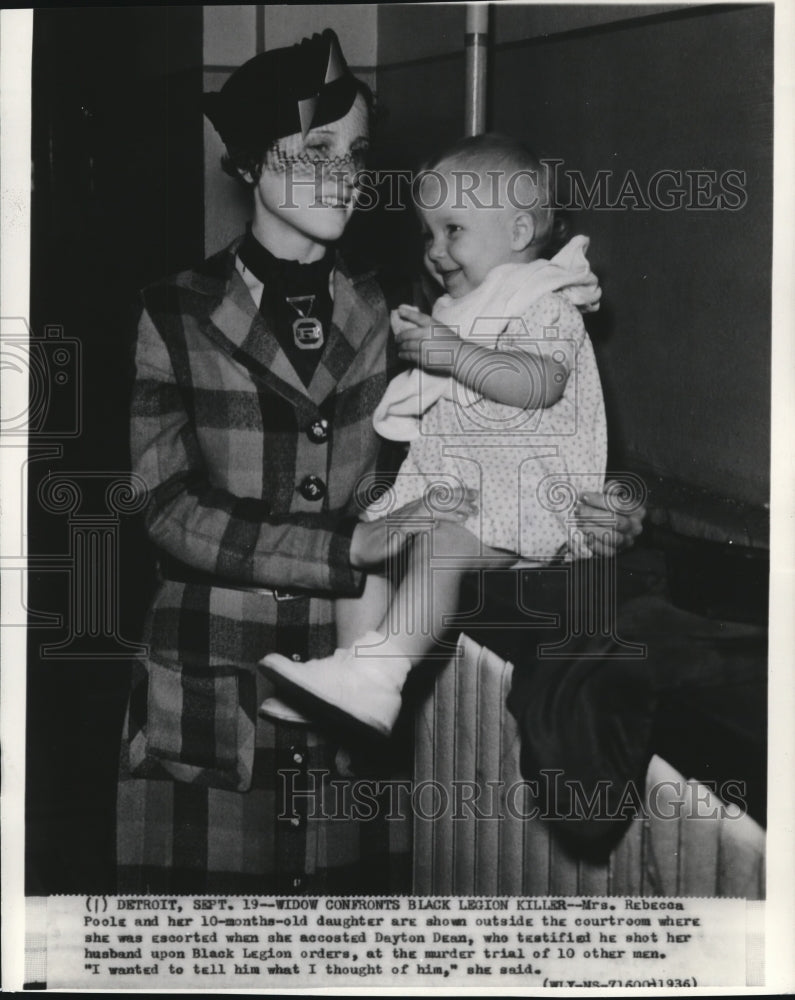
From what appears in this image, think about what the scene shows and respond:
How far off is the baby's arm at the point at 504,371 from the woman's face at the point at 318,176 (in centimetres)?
16

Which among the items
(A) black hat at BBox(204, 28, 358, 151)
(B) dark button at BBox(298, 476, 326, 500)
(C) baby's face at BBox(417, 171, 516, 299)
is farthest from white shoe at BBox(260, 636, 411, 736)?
(A) black hat at BBox(204, 28, 358, 151)

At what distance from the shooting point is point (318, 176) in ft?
3.65

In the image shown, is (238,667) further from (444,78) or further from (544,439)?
(444,78)

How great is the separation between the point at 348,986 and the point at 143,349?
2.13 feet

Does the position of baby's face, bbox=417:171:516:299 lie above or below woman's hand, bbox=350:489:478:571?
above

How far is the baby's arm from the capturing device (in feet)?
3.59

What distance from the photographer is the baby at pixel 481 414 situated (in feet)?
3.59

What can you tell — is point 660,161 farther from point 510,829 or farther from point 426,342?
point 510,829

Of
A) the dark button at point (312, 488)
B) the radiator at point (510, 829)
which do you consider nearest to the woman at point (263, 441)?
the dark button at point (312, 488)

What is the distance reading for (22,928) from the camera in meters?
1.16

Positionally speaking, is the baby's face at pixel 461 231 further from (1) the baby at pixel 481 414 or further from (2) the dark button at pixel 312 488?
(2) the dark button at pixel 312 488

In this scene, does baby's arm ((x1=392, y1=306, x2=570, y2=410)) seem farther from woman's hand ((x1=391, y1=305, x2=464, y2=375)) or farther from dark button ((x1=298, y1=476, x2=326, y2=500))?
dark button ((x1=298, y1=476, x2=326, y2=500))

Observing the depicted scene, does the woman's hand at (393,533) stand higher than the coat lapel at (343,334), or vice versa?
the coat lapel at (343,334)

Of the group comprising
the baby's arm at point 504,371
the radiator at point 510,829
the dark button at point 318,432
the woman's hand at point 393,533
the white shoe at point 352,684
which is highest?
the baby's arm at point 504,371
